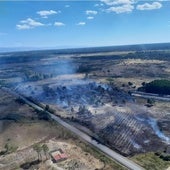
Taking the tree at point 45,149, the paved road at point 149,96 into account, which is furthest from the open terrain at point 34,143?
the paved road at point 149,96

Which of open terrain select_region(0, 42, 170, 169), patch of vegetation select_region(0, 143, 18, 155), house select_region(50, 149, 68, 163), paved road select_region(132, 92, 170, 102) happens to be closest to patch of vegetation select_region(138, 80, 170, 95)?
paved road select_region(132, 92, 170, 102)

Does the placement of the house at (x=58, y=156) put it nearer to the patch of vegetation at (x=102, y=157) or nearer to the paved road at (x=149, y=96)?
the patch of vegetation at (x=102, y=157)

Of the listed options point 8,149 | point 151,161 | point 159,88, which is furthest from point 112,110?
point 8,149

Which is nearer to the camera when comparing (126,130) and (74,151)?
(74,151)

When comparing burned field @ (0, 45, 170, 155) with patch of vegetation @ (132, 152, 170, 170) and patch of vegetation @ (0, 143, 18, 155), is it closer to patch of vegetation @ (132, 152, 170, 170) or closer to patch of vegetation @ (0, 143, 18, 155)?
patch of vegetation @ (132, 152, 170, 170)

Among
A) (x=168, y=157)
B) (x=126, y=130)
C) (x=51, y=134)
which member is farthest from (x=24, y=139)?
(x=168, y=157)

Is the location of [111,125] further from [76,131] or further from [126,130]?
[76,131]

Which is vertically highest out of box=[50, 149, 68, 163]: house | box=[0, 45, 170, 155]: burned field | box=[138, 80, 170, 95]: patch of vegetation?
box=[138, 80, 170, 95]: patch of vegetation

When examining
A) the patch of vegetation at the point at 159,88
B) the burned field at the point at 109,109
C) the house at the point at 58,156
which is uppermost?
the patch of vegetation at the point at 159,88
